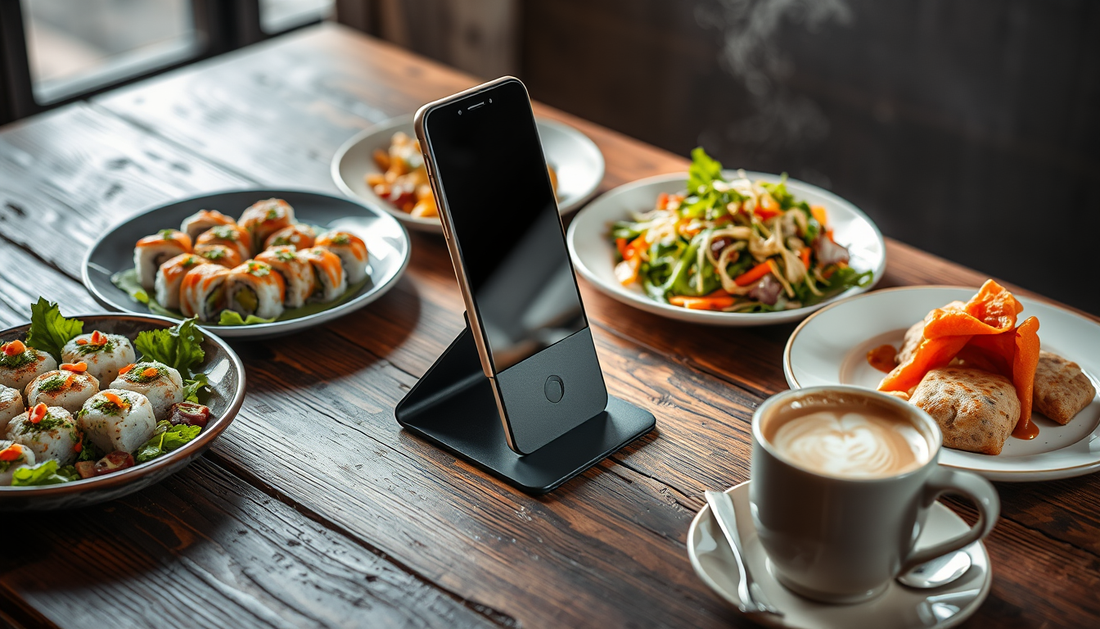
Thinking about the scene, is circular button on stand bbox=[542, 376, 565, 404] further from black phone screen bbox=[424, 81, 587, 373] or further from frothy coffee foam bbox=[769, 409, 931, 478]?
frothy coffee foam bbox=[769, 409, 931, 478]

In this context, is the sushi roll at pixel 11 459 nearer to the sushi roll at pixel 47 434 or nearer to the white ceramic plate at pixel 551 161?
the sushi roll at pixel 47 434

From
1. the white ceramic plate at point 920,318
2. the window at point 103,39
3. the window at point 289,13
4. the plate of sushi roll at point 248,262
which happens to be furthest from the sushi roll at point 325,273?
the window at point 289,13

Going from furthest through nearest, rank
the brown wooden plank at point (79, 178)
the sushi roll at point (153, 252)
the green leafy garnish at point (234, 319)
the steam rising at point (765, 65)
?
the steam rising at point (765, 65), the brown wooden plank at point (79, 178), the sushi roll at point (153, 252), the green leafy garnish at point (234, 319)

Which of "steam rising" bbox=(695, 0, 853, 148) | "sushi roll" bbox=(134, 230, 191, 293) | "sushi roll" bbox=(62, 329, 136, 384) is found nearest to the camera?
"sushi roll" bbox=(62, 329, 136, 384)

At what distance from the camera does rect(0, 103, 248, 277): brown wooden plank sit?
163 centimetres

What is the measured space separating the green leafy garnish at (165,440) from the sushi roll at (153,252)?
434mm

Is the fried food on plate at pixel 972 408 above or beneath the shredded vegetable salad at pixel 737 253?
above

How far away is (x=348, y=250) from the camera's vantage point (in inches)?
56.2

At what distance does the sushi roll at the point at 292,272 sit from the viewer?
1.36 meters

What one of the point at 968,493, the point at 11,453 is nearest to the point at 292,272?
the point at 11,453

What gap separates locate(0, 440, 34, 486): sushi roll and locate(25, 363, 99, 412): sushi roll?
0.26ft

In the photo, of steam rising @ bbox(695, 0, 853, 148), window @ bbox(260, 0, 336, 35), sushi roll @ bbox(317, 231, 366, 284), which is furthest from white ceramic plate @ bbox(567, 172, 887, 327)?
window @ bbox(260, 0, 336, 35)

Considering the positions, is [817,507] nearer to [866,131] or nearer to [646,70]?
[866,131]

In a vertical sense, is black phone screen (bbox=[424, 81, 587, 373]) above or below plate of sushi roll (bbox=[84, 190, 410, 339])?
above
